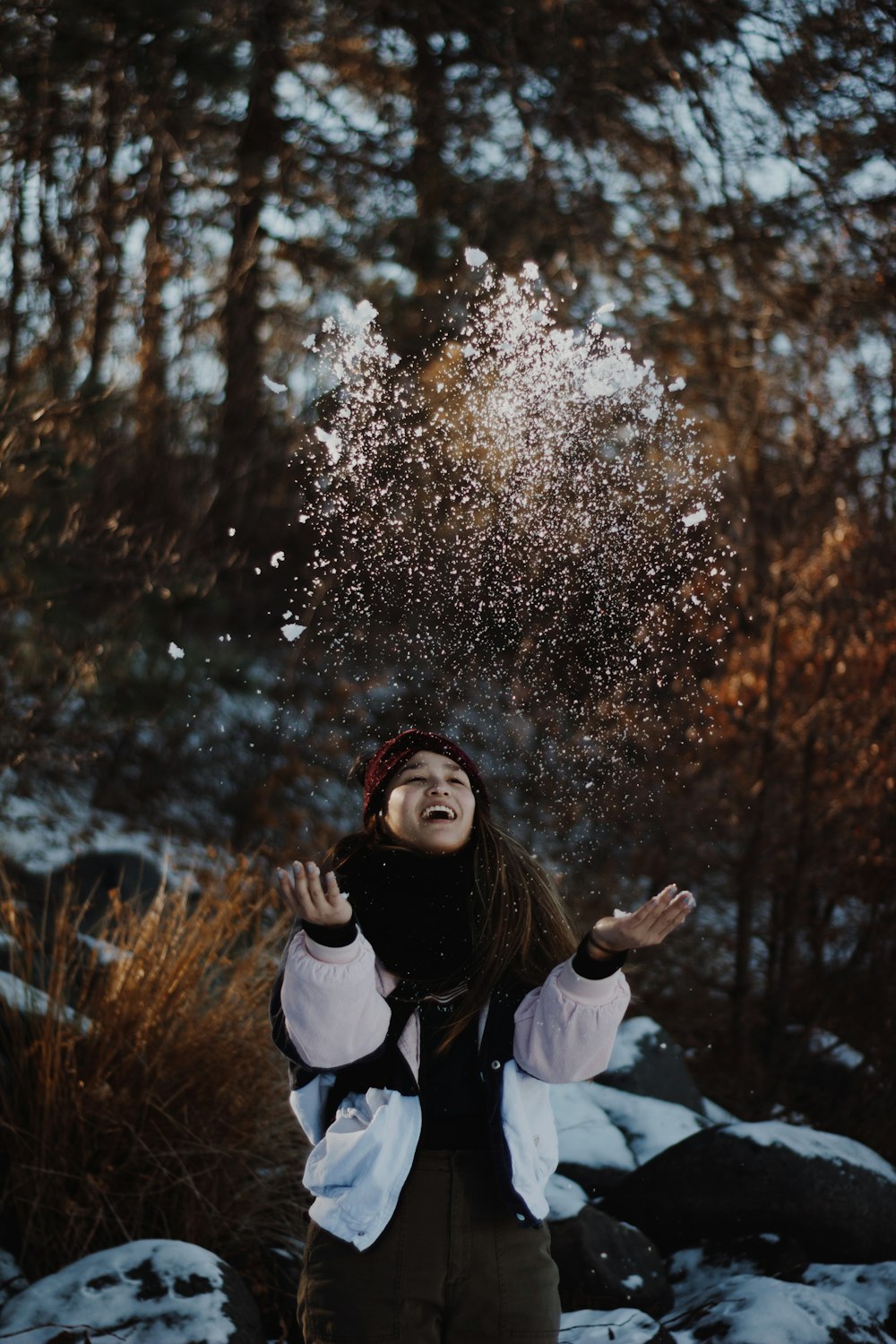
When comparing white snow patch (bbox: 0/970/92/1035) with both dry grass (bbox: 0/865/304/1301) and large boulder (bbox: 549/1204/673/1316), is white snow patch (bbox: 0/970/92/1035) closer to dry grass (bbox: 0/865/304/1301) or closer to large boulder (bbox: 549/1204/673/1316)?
dry grass (bbox: 0/865/304/1301)

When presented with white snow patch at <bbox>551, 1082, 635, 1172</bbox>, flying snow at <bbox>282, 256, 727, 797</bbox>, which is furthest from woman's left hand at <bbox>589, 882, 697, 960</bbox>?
white snow patch at <bbox>551, 1082, 635, 1172</bbox>

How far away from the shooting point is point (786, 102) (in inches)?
266

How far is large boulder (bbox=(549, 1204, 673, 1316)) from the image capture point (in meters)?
3.15

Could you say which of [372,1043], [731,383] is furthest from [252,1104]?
[731,383]

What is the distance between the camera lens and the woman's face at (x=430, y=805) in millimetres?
2186

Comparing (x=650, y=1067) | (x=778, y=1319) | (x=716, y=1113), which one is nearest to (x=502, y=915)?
(x=778, y=1319)

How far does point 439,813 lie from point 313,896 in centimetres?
38

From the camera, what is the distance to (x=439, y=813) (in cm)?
217

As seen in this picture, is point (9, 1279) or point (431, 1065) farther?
point (9, 1279)

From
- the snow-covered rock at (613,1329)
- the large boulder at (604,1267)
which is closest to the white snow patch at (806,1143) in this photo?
the large boulder at (604,1267)

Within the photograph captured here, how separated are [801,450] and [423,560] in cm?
388

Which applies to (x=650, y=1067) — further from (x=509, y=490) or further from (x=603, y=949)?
(x=603, y=949)

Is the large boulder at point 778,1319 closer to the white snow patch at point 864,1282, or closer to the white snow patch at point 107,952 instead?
Answer: the white snow patch at point 864,1282

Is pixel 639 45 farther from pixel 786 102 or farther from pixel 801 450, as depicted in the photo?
pixel 801 450
